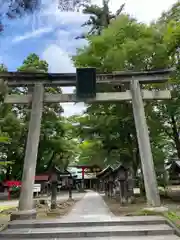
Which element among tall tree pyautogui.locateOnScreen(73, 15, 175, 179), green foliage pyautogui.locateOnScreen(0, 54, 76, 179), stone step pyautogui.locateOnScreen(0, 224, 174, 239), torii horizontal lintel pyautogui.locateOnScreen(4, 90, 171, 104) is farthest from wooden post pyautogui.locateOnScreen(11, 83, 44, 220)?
green foliage pyautogui.locateOnScreen(0, 54, 76, 179)

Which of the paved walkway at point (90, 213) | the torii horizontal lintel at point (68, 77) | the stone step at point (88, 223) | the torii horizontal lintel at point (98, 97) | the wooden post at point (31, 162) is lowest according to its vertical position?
the stone step at point (88, 223)

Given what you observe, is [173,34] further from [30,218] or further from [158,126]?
[30,218]

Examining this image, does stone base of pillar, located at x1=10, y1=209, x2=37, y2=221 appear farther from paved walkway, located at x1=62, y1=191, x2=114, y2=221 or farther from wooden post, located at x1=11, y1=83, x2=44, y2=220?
paved walkway, located at x1=62, y1=191, x2=114, y2=221

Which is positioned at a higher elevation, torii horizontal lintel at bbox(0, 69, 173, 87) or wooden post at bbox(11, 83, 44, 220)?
torii horizontal lintel at bbox(0, 69, 173, 87)

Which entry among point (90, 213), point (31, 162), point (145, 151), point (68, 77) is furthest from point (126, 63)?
point (90, 213)

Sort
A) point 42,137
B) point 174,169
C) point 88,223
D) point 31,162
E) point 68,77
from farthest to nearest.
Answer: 1. point 42,137
2. point 174,169
3. point 68,77
4. point 31,162
5. point 88,223

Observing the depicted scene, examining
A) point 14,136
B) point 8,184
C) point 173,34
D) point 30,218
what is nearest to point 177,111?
point 173,34

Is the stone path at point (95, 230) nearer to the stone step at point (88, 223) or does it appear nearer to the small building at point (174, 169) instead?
the stone step at point (88, 223)

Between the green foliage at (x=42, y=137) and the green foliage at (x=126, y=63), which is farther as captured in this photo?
the green foliage at (x=42, y=137)

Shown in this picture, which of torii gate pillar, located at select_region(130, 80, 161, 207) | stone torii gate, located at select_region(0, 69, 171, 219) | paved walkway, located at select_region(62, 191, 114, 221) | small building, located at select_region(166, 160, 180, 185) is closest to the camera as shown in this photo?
paved walkway, located at select_region(62, 191, 114, 221)

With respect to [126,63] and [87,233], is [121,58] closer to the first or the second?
[126,63]

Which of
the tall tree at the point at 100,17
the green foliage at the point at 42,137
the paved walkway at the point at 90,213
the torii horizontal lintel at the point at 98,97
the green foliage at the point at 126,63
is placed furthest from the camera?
the green foliage at the point at 42,137

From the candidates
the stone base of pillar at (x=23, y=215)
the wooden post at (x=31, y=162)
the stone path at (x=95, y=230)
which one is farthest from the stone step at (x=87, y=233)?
the wooden post at (x=31, y=162)

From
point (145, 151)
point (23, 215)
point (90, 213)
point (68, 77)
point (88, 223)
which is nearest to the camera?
point (88, 223)
